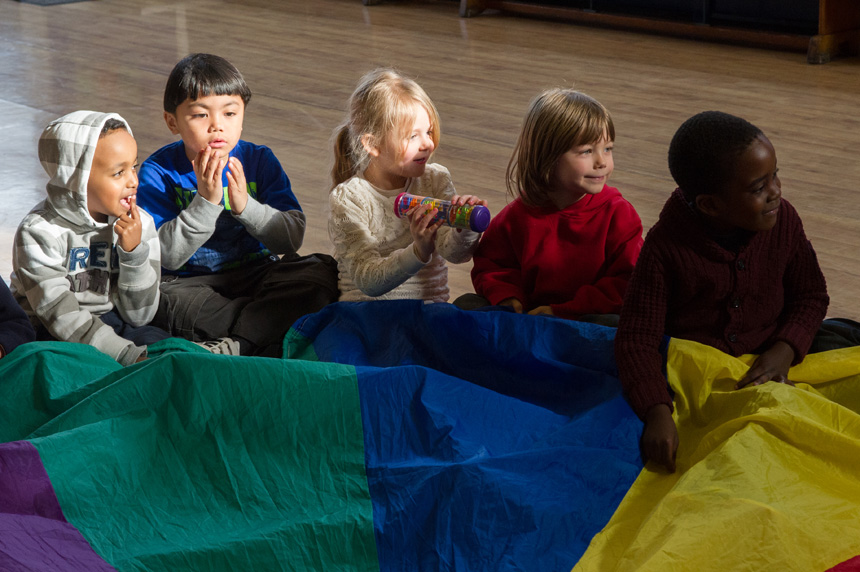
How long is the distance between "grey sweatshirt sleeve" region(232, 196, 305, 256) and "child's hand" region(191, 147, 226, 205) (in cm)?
9

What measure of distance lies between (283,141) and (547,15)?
8.46 feet

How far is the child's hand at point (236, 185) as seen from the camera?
6.02 ft

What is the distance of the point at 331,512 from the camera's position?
1.28 meters

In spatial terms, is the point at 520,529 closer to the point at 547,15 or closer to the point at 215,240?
the point at 215,240

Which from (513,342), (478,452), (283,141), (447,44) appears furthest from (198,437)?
(447,44)

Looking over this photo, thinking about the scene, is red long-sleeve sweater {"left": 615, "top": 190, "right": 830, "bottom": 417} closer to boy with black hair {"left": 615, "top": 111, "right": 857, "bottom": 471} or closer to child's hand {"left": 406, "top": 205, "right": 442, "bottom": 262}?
boy with black hair {"left": 615, "top": 111, "right": 857, "bottom": 471}

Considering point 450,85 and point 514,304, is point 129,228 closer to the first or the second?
point 514,304

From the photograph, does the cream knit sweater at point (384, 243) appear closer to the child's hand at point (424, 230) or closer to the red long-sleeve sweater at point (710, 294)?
the child's hand at point (424, 230)

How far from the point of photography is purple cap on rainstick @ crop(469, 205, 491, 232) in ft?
5.23

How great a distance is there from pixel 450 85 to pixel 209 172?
2.54 meters

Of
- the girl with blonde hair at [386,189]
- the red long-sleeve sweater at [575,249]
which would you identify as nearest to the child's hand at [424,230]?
the girl with blonde hair at [386,189]

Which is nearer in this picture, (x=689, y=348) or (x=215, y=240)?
(x=689, y=348)

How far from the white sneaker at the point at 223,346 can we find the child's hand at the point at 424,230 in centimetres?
40

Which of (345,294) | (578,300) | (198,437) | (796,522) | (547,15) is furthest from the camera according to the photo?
(547,15)
